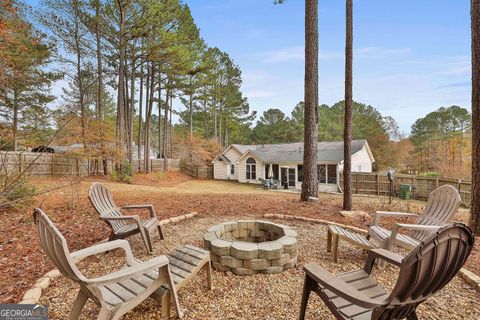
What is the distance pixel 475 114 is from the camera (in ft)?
14.5

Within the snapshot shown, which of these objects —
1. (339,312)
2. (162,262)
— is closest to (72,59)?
(162,262)

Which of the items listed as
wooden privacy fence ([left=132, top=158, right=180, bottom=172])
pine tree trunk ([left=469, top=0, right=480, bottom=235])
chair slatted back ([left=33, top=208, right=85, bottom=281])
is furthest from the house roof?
chair slatted back ([left=33, top=208, right=85, bottom=281])

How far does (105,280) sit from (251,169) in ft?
66.7

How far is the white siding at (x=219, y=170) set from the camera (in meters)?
24.1

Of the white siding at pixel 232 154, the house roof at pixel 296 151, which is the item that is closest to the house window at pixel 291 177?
the house roof at pixel 296 151

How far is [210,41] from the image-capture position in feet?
68.1

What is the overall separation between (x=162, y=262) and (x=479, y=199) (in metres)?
5.54

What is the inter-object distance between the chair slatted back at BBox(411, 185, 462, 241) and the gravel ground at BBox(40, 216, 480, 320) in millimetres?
713

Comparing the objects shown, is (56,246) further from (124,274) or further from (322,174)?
(322,174)

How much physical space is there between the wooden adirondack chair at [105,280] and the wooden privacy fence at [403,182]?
52.9ft

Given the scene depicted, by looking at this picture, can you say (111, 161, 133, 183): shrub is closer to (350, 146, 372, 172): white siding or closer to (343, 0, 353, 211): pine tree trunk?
(343, 0, 353, 211): pine tree trunk

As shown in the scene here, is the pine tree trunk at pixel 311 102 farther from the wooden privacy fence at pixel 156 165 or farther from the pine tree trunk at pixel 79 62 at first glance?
the wooden privacy fence at pixel 156 165

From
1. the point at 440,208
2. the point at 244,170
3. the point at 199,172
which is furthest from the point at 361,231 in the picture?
the point at 199,172

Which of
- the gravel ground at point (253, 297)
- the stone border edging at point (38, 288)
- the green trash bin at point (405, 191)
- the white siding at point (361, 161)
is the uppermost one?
the white siding at point (361, 161)
